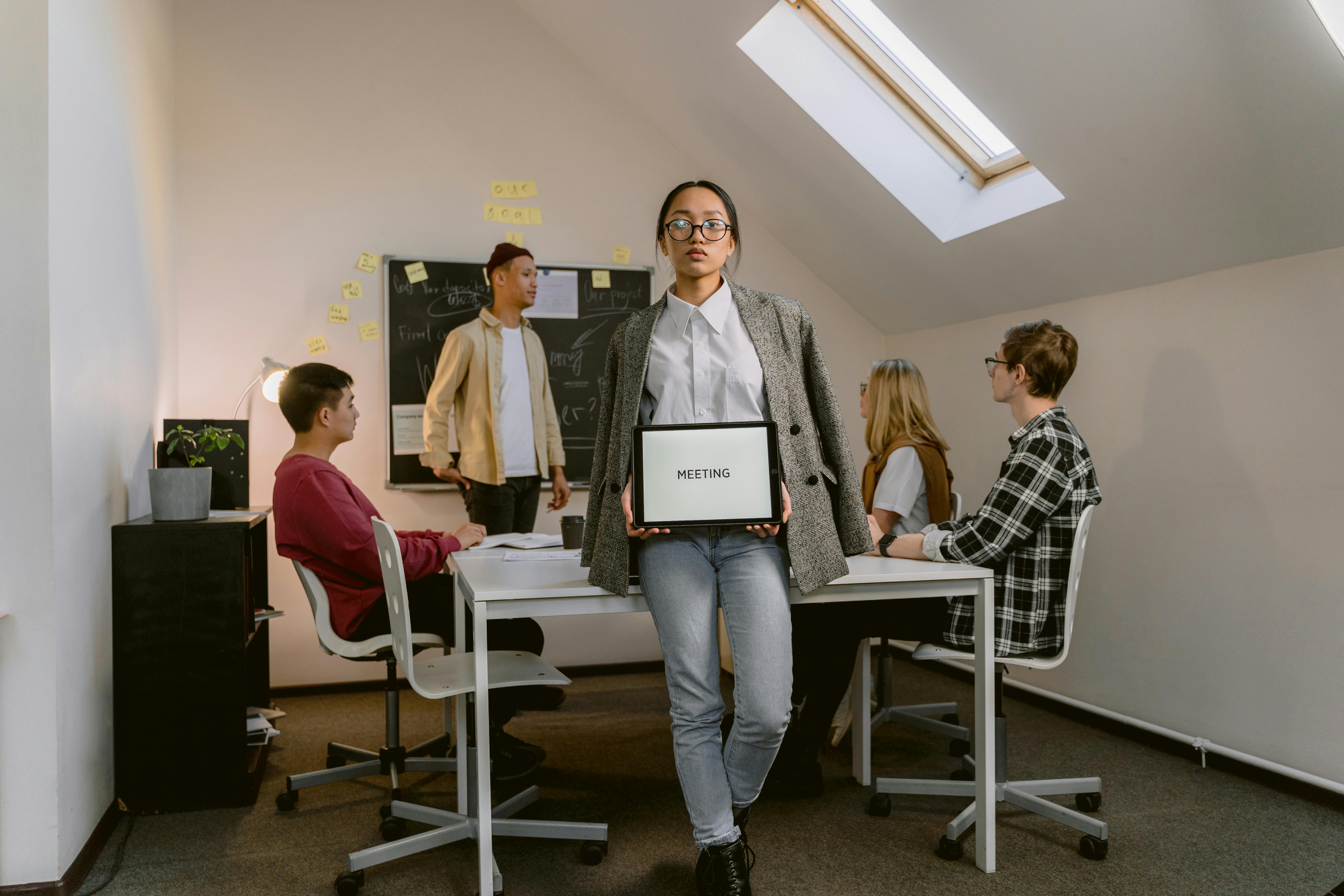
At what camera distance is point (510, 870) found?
207 cm

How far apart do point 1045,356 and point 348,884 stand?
2.09 metres

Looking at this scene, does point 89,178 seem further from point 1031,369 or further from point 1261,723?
point 1261,723

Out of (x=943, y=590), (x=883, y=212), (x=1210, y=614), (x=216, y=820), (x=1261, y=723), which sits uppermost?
(x=883, y=212)

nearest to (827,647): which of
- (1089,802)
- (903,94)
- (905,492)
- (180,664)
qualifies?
(905,492)

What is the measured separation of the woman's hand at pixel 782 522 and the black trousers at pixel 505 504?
183 centimetres

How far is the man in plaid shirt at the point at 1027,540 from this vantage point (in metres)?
2.18

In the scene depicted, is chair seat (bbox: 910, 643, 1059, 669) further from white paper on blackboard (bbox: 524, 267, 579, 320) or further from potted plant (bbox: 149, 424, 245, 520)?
white paper on blackboard (bbox: 524, 267, 579, 320)

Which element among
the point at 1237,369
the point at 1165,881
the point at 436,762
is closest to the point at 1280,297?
the point at 1237,369

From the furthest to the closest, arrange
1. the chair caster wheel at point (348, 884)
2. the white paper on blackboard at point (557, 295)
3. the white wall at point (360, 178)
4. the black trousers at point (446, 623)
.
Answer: the white paper on blackboard at point (557, 295) < the white wall at point (360, 178) < the black trousers at point (446, 623) < the chair caster wheel at point (348, 884)

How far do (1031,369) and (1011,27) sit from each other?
3.14 feet

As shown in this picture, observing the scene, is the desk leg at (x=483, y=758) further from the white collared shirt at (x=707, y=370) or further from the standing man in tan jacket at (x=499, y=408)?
the standing man in tan jacket at (x=499, y=408)

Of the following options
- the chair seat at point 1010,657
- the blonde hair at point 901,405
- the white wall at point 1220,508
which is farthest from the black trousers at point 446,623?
the white wall at point 1220,508

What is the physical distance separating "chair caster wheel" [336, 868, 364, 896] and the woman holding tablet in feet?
2.53

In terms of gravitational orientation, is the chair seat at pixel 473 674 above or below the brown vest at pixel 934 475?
below
